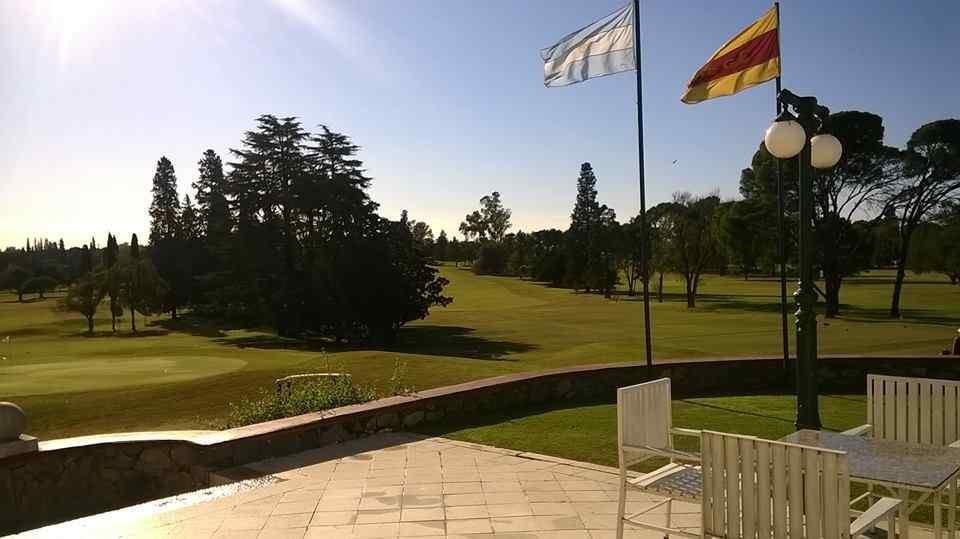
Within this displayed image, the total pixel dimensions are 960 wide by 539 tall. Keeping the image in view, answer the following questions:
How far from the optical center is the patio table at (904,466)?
3.51 m

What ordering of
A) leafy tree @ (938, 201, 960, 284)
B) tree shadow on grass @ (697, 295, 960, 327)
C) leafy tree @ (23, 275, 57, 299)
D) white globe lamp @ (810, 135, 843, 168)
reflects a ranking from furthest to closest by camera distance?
leafy tree @ (23, 275, 57, 299), leafy tree @ (938, 201, 960, 284), tree shadow on grass @ (697, 295, 960, 327), white globe lamp @ (810, 135, 843, 168)

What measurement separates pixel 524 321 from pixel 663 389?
40284mm

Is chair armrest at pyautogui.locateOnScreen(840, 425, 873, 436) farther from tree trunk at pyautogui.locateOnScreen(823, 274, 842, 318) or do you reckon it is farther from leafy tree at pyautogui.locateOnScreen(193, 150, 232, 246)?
leafy tree at pyautogui.locateOnScreen(193, 150, 232, 246)

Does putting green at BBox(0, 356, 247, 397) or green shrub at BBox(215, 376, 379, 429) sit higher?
green shrub at BBox(215, 376, 379, 429)

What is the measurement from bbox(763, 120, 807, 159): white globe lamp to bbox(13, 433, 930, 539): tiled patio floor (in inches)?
134

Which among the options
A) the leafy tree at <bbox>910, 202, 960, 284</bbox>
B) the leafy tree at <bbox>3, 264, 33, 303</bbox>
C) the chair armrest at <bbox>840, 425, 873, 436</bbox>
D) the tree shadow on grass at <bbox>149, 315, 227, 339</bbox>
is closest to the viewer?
the chair armrest at <bbox>840, 425, 873, 436</bbox>

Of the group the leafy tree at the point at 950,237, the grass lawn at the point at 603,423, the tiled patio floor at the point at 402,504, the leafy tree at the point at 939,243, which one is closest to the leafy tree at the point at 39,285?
the grass lawn at the point at 603,423

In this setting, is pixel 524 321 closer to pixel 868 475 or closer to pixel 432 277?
pixel 432 277

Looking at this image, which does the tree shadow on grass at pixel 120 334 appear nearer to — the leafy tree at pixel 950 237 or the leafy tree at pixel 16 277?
the leafy tree at pixel 16 277

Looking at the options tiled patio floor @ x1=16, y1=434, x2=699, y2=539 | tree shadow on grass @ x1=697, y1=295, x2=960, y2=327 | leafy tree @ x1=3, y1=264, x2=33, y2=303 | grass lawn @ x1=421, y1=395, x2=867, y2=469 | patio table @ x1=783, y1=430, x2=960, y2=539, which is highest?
leafy tree @ x1=3, y1=264, x2=33, y2=303

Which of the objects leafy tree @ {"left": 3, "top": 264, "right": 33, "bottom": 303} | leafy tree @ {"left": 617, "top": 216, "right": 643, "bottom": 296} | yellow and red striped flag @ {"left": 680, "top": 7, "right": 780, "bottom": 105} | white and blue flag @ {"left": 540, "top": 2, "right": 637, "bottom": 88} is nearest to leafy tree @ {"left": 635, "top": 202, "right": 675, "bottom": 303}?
leafy tree @ {"left": 617, "top": 216, "right": 643, "bottom": 296}

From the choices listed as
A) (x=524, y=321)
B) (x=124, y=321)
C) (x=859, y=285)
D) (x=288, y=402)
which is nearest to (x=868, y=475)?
(x=288, y=402)

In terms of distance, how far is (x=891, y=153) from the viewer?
39.6m

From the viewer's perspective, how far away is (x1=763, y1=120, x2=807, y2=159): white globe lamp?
6.18m
